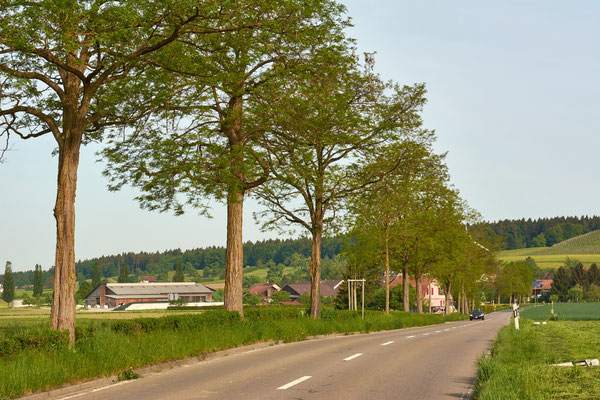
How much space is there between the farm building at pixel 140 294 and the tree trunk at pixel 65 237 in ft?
434

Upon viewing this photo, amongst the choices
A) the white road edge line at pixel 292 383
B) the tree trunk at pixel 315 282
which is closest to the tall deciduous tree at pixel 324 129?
the tree trunk at pixel 315 282

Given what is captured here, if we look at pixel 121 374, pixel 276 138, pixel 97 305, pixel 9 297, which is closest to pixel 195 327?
pixel 121 374

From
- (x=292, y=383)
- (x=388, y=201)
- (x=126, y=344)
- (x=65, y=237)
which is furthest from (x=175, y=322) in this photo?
(x=388, y=201)

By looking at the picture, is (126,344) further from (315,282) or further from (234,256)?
(315,282)

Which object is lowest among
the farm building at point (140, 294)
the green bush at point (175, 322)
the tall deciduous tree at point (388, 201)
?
the farm building at point (140, 294)

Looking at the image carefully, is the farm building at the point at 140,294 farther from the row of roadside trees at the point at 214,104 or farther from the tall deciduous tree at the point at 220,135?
the tall deciduous tree at the point at 220,135

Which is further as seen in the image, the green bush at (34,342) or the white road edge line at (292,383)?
the green bush at (34,342)

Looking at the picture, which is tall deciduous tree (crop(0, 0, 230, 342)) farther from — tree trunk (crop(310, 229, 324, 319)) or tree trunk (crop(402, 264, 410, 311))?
tree trunk (crop(402, 264, 410, 311))

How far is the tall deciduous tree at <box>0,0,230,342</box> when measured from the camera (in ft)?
43.9

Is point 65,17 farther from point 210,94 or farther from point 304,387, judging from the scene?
point 210,94

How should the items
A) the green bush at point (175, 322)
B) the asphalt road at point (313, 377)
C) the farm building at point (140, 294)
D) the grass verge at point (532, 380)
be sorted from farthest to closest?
the farm building at point (140, 294) < the green bush at point (175, 322) < the asphalt road at point (313, 377) < the grass verge at point (532, 380)

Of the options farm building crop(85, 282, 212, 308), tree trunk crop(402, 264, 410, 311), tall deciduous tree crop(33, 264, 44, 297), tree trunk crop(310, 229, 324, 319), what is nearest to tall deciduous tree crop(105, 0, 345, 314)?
tree trunk crop(310, 229, 324, 319)

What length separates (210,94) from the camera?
2417 centimetres

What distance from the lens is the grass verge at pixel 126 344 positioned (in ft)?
34.4
